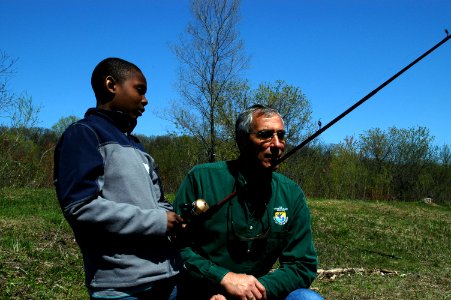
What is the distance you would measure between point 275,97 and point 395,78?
26.2 metres

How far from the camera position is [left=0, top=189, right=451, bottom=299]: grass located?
600 cm

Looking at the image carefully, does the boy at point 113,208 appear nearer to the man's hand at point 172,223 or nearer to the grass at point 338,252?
the man's hand at point 172,223

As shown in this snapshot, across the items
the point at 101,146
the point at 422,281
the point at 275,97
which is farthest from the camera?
the point at 275,97

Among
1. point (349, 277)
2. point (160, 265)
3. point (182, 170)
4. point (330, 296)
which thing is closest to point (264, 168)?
point (160, 265)

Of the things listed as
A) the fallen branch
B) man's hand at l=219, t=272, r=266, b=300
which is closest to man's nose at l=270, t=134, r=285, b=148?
man's hand at l=219, t=272, r=266, b=300

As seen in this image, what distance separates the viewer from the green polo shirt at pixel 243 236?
2.69m

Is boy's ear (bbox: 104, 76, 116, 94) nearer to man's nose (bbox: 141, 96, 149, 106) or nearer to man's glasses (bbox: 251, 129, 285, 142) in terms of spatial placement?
man's nose (bbox: 141, 96, 149, 106)

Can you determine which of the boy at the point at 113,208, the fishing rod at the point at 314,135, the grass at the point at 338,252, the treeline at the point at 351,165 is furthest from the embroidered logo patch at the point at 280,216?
the treeline at the point at 351,165

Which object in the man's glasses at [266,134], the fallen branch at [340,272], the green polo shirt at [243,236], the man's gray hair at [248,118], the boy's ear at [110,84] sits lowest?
the fallen branch at [340,272]

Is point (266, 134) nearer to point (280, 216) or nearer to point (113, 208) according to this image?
point (280, 216)

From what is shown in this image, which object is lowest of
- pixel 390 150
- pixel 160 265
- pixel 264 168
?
pixel 160 265

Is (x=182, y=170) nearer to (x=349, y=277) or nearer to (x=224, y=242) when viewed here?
→ (x=349, y=277)

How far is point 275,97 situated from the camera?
28.8m

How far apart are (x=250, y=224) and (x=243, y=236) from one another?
0.08m
